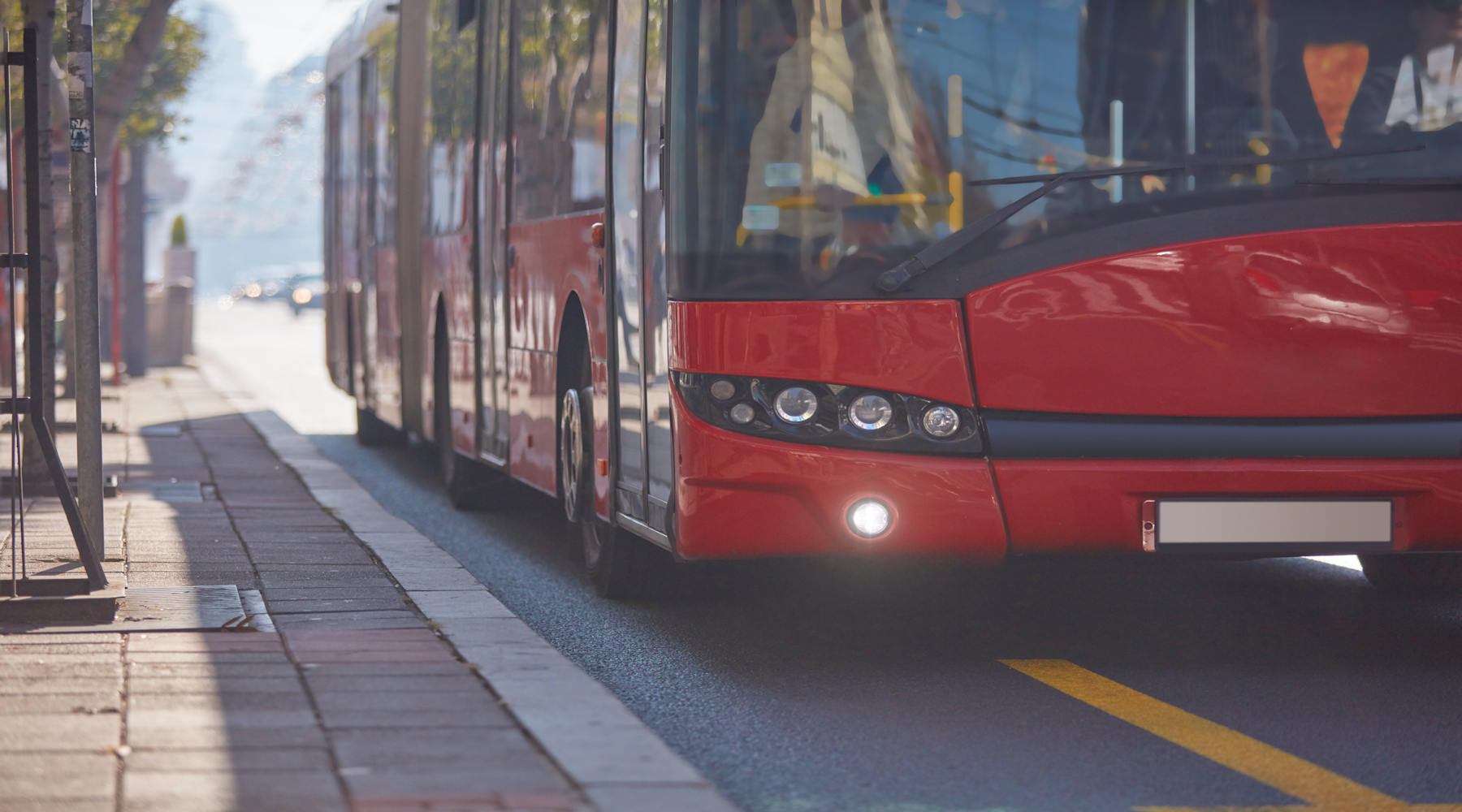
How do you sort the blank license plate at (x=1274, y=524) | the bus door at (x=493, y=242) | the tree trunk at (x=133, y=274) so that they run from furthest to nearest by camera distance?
1. the tree trunk at (x=133, y=274)
2. the bus door at (x=493, y=242)
3. the blank license plate at (x=1274, y=524)

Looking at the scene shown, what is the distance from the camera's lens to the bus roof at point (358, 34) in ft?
47.2

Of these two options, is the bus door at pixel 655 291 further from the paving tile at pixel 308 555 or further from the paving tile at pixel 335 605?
the paving tile at pixel 308 555

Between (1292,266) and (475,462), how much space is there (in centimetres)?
647

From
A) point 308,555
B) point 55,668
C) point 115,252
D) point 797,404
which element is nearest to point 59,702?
point 55,668

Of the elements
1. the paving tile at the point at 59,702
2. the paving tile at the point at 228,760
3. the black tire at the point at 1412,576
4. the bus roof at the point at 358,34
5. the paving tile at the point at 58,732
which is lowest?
the black tire at the point at 1412,576

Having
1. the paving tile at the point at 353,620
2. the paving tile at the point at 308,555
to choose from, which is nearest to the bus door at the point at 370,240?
the paving tile at the point at 308,555

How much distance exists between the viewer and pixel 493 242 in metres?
10.4

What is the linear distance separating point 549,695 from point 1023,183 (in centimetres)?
195

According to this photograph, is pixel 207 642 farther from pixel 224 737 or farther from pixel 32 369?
pixel 32 369

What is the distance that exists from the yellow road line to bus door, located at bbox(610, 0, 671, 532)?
129 centimetres

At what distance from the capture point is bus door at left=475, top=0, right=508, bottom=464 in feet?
33.3

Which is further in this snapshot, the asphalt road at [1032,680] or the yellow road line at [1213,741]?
the asphalt road at [1032,680]

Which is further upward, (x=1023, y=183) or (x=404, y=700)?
(x=1023, y=183)

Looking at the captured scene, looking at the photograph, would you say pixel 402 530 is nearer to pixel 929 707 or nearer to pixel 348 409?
pixel 929 707
